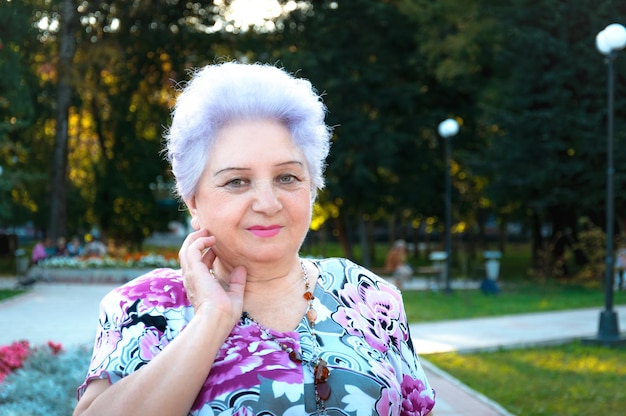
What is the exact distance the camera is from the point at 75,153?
133ft

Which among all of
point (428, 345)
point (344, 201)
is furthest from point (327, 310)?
point (344, 201)

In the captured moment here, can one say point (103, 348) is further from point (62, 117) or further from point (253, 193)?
point (62, 117)

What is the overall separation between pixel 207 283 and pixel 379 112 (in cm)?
2919

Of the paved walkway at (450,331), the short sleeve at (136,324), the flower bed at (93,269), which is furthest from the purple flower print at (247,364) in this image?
the flower bed at (93,269)

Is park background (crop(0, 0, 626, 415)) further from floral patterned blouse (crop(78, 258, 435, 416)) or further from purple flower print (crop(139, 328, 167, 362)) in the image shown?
purple flower print (crop(139, 328, 167, 362))

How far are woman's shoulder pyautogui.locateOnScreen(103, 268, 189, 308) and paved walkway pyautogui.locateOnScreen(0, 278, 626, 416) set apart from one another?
5339 mm

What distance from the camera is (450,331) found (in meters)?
13.1

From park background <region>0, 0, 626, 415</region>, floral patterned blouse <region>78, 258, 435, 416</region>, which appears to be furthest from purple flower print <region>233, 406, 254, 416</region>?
park background <region>0, 0, 626, 415</region>

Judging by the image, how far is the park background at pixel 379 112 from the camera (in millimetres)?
23562

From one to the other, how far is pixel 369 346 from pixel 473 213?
35.6m

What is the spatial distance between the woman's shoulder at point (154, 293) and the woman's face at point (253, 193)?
5.9 inches

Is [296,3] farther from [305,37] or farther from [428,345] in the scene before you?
[428,345]

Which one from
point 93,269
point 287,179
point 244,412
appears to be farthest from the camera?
point 93,269

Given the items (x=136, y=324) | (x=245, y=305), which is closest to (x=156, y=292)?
(x=136, y=324)
